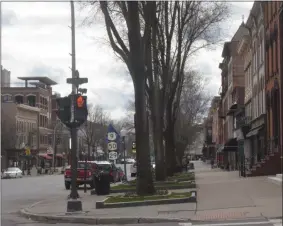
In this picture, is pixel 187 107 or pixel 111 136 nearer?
pixel 111 136

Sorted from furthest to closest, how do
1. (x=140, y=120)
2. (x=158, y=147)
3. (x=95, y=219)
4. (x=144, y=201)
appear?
(x=158, y=147), (x=140, y=120), (x=144, y=201), (x=95, y=219)

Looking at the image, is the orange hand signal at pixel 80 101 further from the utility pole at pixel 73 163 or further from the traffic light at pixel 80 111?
the utility pole at pixel 73 163

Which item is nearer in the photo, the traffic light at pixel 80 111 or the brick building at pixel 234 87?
the traffic light at pixel 80 111

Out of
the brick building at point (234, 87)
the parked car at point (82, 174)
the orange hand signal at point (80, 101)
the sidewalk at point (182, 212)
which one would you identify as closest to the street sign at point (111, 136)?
the parked car at point (82, 174)

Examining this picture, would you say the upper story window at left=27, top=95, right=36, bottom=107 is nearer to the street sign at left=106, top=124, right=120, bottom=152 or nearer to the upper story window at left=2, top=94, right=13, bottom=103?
the upper story window at left=2, top=94, right=13, bottom=103

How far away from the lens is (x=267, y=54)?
35.7 metres

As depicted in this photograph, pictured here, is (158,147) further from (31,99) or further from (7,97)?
(31,99)

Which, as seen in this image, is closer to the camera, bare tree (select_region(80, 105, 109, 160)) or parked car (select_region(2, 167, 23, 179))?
parked car (select_region(2, 167, 23, 179))

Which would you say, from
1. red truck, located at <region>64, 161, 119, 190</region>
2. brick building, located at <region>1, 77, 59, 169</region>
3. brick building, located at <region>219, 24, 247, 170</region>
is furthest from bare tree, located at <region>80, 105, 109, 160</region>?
red truck, located at <region>64, 161, 119, 190</region>

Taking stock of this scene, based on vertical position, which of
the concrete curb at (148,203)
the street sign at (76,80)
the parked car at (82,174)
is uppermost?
the street sign at (76,80)

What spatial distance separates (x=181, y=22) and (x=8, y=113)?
210 feet

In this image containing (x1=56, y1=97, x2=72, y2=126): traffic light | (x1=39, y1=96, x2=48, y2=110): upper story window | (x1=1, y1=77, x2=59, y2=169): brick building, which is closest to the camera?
(x1=56, y1=97, x2=72, y2=126): traffic light

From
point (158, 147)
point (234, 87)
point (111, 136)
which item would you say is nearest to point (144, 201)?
point (111, 136)

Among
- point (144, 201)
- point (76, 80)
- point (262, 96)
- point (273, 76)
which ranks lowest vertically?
Answer: point (144, 201)
